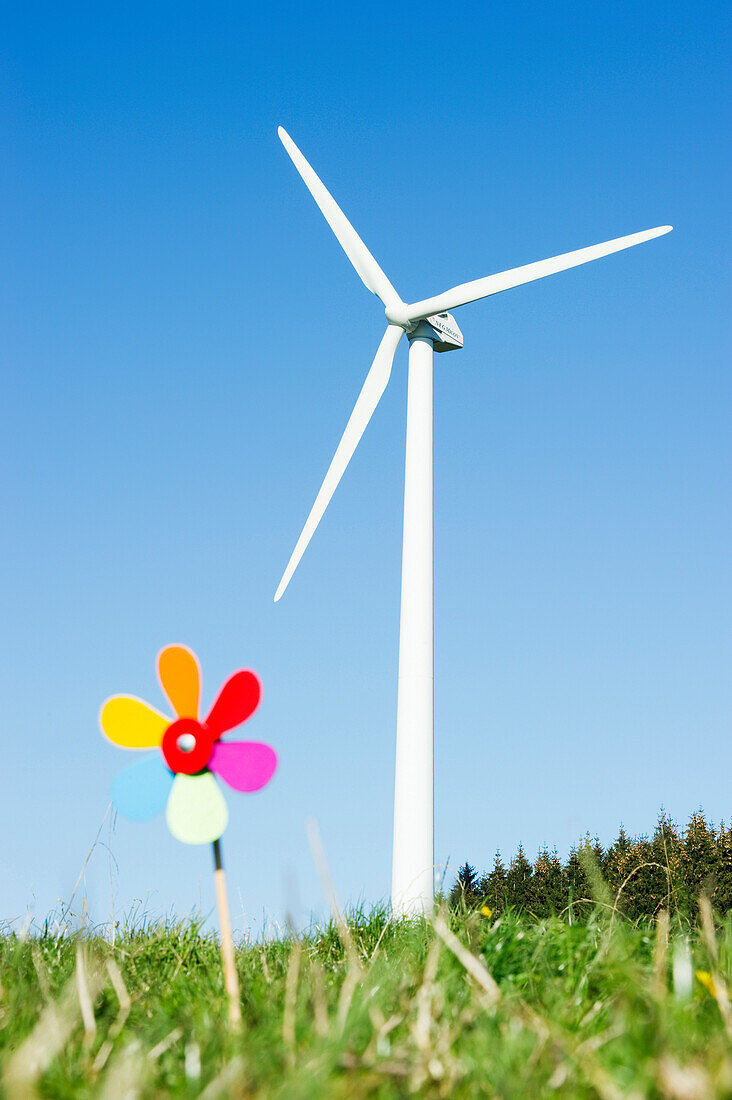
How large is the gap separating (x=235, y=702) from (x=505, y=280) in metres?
10.8

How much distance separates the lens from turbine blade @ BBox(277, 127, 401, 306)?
15.9 metres

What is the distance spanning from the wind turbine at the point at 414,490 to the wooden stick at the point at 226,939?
3.67 m

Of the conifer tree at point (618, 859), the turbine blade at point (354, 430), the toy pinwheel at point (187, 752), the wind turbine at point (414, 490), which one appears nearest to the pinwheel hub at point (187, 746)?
the toy pinwheel at point (187, 752)

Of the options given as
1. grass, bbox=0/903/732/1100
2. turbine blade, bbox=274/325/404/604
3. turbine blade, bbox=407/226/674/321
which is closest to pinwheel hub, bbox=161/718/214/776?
grass, bbox=0/903/732/1100

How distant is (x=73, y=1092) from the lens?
4141mm

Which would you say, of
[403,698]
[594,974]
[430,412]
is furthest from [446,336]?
[594,974]

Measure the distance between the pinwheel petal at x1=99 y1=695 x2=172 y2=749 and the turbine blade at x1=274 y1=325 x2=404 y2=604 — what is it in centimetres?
823

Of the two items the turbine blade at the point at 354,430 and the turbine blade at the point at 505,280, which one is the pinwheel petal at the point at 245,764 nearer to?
the turbine blade at the point at 354,430

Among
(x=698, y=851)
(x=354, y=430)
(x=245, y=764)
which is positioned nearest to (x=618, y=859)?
(x=698, y=851)

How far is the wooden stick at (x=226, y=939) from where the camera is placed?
207 inches

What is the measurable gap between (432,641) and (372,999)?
7405mm

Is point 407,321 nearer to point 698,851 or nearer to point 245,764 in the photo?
point 245,764

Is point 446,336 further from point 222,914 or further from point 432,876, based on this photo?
point 222,914

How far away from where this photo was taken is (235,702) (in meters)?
6.19
